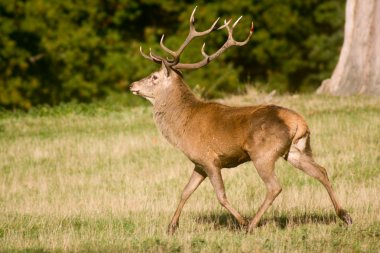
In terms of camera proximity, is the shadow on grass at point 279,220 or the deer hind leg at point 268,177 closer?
the deer hind leg at point 268,177

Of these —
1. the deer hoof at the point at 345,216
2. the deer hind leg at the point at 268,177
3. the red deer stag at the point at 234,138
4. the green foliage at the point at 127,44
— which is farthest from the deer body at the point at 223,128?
the green foliage at the point at 127,44

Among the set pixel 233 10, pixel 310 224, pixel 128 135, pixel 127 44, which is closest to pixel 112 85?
pixel 127 44

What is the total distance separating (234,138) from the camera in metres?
9.20

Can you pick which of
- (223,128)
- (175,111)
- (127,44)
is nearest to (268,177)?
(223,128)

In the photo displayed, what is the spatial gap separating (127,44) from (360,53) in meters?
19.9

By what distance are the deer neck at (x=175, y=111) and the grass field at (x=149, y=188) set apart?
1.08 meters

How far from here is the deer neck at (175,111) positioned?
32.1 ft

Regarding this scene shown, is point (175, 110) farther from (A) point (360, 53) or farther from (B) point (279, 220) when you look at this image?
(A) point (360, 53)

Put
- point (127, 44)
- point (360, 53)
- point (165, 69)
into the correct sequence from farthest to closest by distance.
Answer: point (127, 44), point (360, 53), point (165, 69)

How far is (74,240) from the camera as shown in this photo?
8820 mm

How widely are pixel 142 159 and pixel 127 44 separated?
77.2 feet

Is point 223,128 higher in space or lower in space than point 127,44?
lower

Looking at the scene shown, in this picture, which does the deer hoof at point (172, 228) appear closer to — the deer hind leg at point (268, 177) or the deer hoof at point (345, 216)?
the deer hind leg at point (268, 177)

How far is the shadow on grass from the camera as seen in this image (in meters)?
9.64
